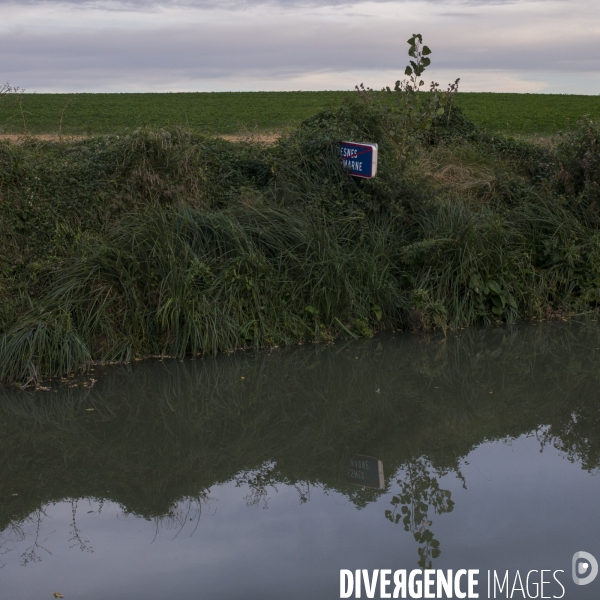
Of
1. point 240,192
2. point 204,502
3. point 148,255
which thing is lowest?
point 204,502

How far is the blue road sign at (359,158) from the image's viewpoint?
1083 centimetres

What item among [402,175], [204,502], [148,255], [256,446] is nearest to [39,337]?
[148,255]

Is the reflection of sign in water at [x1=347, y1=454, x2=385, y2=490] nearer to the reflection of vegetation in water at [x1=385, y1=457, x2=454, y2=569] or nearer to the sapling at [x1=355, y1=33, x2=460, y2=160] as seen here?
the reflection of vegetation in water at [x1=385, y1=457, x2=454, y2=569]

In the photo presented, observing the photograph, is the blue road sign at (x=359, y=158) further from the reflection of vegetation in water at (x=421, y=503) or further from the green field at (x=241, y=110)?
the green field at (x=241, y=110)

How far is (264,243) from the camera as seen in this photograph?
9781mm

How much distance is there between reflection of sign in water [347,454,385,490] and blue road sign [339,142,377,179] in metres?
5.60

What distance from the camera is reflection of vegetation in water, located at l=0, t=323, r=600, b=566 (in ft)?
18.9

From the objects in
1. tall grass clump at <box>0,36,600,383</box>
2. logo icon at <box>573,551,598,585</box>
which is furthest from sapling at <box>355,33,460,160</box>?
logo icon at <box>573,551,598,585</box>

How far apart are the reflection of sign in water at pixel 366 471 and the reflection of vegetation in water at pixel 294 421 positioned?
0.24ft

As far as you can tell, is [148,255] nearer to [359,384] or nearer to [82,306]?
[82,306]

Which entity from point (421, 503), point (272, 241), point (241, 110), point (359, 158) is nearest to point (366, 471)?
point (421, 503)

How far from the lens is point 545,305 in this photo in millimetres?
10648

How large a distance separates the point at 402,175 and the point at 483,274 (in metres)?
1.91

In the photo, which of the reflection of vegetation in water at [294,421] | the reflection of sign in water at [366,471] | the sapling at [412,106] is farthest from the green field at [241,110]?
the reflection of sign in water at [366,471]
